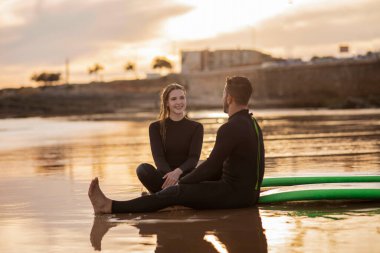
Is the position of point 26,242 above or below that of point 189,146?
below

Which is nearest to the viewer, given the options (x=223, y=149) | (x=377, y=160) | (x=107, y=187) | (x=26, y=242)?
(x=26, y=242)

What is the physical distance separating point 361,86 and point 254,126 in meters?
106

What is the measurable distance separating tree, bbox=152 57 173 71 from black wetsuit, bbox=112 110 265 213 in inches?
7446

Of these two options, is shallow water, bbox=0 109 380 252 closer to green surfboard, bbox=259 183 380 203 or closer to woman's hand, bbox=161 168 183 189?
green surfboard, bbox=259 183 380 203

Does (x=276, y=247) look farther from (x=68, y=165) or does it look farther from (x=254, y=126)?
(x=68, y=165)

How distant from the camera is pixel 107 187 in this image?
10797mm

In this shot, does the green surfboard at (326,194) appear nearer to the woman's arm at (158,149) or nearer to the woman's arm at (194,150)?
the woman's arm at (194,150)

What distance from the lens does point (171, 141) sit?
8625 mm

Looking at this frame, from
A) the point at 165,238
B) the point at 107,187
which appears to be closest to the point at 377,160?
the point at 107,187

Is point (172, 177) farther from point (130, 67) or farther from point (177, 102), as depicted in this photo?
point (130, 67)

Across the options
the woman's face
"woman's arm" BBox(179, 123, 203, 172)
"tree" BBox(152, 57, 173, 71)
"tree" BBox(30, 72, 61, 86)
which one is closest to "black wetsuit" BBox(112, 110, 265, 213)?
"woman's arm" BBox(179, 123, 203, 172)

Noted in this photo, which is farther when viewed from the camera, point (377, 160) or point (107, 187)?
point (377, 160)

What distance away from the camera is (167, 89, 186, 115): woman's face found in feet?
28.0

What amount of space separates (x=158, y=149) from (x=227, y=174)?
114 cm
